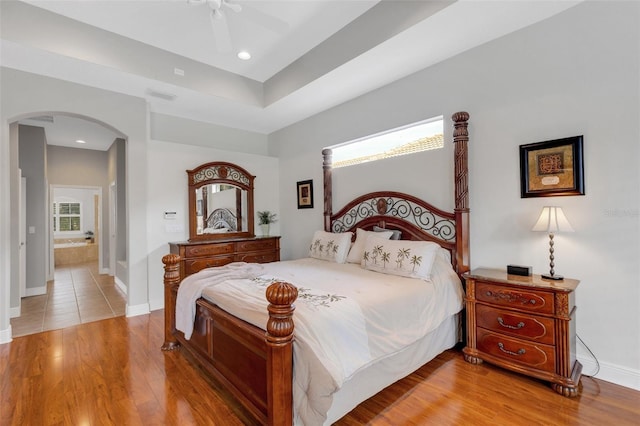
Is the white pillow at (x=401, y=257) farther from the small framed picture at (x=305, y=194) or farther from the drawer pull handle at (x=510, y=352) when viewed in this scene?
the small framed picture at (x=305, y=194)

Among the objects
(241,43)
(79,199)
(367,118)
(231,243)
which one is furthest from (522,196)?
(79,199)

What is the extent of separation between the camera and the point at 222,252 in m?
4.51

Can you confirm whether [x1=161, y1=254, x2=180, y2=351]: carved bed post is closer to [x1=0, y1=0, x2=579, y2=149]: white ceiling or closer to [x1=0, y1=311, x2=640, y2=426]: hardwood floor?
[x1=0, y1=311, x2=640, y2=426]: hardwood floor

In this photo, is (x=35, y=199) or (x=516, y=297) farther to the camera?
(x=35, y=199)

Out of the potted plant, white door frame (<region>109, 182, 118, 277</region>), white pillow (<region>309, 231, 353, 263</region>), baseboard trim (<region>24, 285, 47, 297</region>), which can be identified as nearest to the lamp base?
white pillow (<region>309, 231, 353, 263</region>)

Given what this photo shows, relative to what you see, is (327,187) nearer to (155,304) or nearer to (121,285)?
(155,304)

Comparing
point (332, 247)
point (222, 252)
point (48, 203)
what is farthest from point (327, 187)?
point (48, 203)

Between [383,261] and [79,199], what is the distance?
38.7 feet

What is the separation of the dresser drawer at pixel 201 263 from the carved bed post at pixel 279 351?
116 inches

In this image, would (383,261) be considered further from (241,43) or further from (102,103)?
(102,103)

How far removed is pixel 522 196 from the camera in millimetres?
2686

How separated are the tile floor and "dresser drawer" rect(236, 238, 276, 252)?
1.81 meters

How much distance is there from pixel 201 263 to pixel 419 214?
305 centimetres

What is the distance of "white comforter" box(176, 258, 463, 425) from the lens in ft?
5.29
